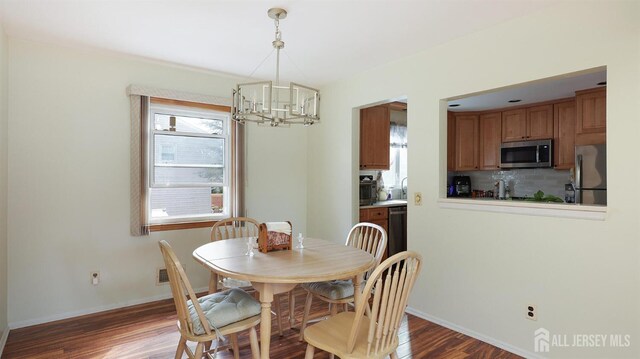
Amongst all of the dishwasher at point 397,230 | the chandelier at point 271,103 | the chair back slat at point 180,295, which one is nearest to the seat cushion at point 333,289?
the chair back slat at point 180,295

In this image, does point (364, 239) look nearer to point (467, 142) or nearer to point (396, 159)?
point (396, 159)

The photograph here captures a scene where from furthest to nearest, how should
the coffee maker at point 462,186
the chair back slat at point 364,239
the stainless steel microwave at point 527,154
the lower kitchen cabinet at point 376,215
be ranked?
1. the coffee maker at point 462,186
2. the stainless steel microwave at point 527,154
3. the lower kitchen cabinet at point 376,215
4. the chair back slat at point 364,239

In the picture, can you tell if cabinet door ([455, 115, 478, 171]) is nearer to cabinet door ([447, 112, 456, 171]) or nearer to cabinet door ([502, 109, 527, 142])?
cabinet door ([447, 112, 456, 171])

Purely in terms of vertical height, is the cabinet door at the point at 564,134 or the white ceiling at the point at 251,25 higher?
the white ceiling at the point at 251,25

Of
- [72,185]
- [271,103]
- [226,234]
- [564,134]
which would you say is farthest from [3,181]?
[564,134]

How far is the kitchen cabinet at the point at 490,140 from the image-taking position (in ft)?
17.1

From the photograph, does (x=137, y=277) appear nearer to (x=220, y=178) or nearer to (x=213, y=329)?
(x=220, y=178)

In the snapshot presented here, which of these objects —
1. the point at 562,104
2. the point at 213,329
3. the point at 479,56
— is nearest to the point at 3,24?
the point at 213,329

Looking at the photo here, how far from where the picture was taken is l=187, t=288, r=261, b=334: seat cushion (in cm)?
185

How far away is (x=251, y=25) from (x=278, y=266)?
5.81 feet

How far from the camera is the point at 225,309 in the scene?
1935 millimetres

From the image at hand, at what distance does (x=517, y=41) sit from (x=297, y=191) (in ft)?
9.37

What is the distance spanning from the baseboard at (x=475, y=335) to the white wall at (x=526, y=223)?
0.01m

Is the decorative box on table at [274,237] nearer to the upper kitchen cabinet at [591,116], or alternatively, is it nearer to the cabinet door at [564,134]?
the upper kitchen cabinet at [591,116]
